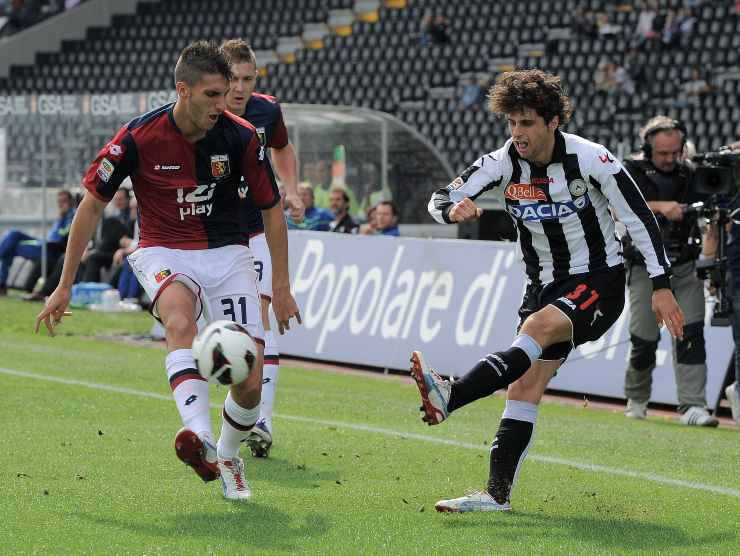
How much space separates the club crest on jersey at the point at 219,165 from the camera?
561 centimetres

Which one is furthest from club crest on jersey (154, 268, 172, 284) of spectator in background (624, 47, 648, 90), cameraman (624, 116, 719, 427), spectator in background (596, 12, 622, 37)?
spectator in background (596, 12, 622, 37)

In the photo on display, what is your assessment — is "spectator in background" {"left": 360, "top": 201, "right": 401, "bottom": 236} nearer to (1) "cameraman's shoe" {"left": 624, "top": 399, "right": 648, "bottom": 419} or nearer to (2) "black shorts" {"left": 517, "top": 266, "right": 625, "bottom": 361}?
(1) "cameraman's shoe" {"left": 624, "top": 399, "right": 648, "bottom": 419}

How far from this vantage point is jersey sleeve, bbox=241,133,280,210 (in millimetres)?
5688

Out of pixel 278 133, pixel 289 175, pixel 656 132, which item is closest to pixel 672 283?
pixel 656 132

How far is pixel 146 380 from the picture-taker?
1049 centimetres

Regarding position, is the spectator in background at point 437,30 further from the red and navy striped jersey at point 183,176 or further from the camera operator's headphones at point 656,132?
the red and navy striped jersey at point 183,176

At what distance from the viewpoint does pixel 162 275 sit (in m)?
5.53

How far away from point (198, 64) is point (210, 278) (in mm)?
913

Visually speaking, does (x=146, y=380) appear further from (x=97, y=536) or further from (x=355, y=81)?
(x=355, y=81)

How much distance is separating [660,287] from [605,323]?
0.92 feet

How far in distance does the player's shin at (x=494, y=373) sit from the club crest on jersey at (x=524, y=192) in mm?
614

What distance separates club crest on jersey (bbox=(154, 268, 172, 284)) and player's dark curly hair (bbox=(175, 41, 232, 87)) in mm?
787

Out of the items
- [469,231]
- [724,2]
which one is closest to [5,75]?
[724,2]

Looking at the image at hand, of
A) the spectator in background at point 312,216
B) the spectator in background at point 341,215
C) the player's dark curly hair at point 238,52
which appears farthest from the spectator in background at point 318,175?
the player's dark curly hair at point 238,52
